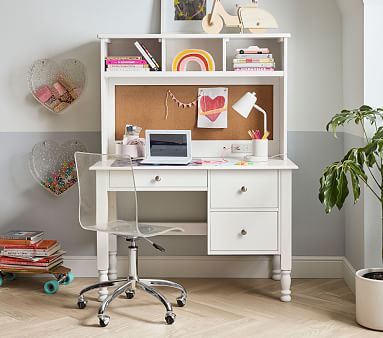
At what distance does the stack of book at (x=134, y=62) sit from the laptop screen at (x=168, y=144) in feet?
1.37

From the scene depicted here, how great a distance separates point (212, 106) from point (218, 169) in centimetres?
65

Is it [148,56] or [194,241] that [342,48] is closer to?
[148,56]

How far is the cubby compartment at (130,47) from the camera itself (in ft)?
15.1

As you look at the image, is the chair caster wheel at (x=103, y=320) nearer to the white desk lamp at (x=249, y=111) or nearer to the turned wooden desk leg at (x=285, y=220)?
the turned wooden desk leg at (x=285, y=220)

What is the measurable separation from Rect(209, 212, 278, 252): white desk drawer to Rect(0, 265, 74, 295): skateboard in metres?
0.96

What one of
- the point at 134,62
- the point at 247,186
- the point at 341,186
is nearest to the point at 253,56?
the point at 134,62

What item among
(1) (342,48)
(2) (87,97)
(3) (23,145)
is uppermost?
(1) (342,48)

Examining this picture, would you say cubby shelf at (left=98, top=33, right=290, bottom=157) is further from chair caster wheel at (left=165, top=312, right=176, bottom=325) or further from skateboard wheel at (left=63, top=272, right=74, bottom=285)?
chair caster wheel at (left=165, top=312, right=176, bottom=325)

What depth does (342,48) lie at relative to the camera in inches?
183

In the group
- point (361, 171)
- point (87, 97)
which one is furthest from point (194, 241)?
point (361, 171)

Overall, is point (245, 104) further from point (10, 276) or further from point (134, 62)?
point (10, 276)

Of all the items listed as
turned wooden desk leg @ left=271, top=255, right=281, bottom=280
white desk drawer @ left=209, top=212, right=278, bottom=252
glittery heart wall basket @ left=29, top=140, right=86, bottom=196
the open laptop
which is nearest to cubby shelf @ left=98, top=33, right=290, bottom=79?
the open laptop

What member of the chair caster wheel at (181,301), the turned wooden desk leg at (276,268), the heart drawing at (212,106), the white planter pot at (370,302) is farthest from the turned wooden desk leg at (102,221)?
the white planter pot at (370,302)

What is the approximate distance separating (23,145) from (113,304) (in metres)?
1.22
